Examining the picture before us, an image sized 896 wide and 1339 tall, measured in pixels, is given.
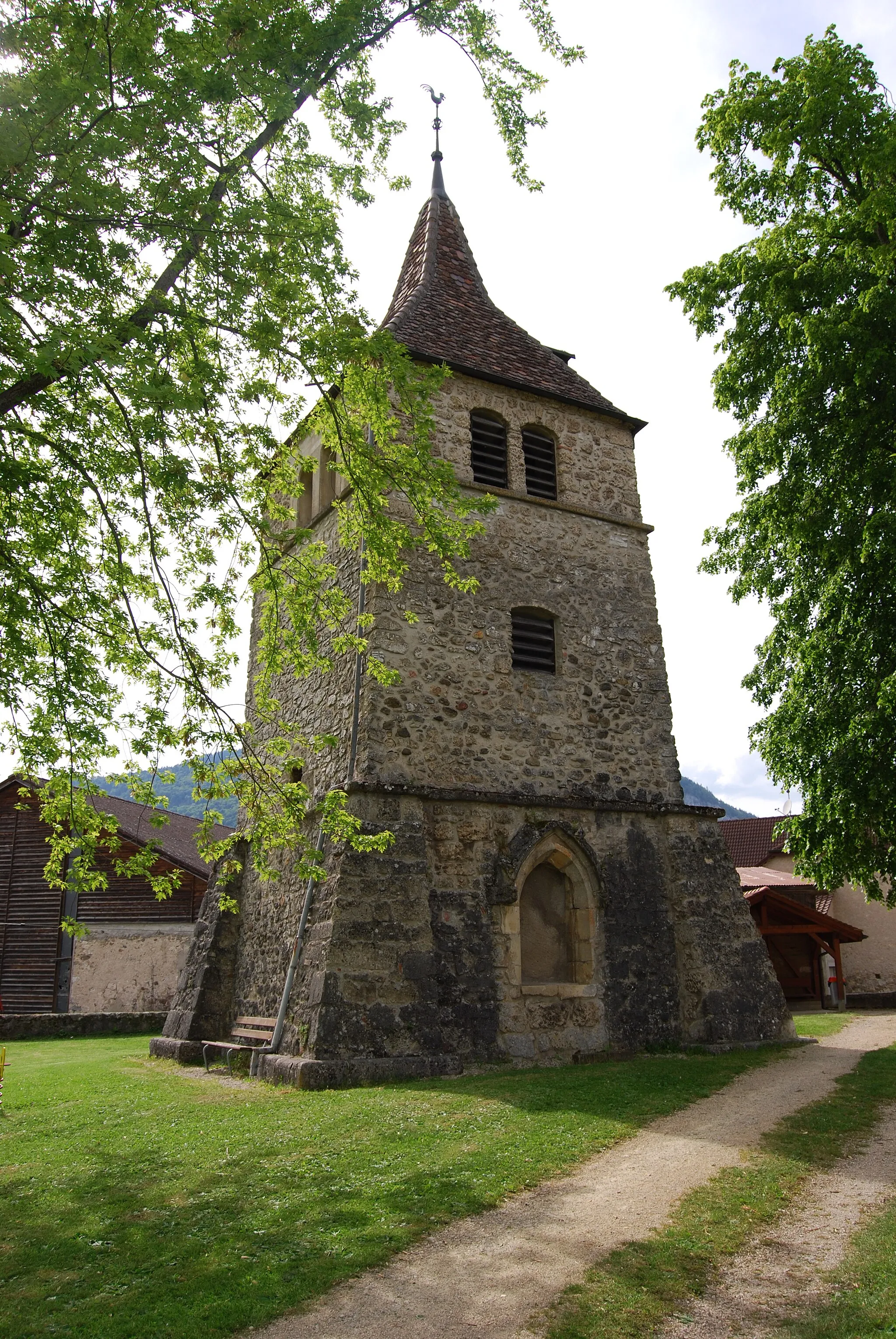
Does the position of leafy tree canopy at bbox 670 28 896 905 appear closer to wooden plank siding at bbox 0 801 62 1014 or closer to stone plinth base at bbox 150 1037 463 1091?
stone plinth base at bbox 150 1037 463 1091

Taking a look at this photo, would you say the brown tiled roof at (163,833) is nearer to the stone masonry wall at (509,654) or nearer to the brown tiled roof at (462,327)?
the stone masonry wall at (509,654)

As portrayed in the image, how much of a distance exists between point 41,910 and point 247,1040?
1353 centimetres

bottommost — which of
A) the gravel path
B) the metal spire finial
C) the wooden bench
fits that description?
the gravel path

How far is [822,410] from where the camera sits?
11516 millimetres

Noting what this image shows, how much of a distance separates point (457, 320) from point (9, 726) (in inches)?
438

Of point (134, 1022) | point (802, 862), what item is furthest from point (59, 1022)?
point (802, 862)

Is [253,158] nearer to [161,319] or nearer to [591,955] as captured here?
[161,319]

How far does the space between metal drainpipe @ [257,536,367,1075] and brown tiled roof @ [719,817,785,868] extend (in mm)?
22428

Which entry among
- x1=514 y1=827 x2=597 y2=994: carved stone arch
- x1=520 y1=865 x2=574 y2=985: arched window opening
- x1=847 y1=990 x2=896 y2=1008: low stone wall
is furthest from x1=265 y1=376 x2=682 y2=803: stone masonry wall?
x1=847 y1=990 x2=896 y2=1008: low stone wall

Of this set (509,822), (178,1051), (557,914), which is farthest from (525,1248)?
(178,1051)

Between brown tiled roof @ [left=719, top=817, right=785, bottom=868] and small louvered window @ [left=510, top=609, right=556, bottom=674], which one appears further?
brown tiled roof @ [left=719, top=817, right=785, bottom=868]

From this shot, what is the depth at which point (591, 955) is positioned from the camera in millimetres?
11867

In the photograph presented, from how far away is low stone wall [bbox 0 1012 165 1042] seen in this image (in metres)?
17.4

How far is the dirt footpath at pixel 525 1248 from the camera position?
12.7ft
